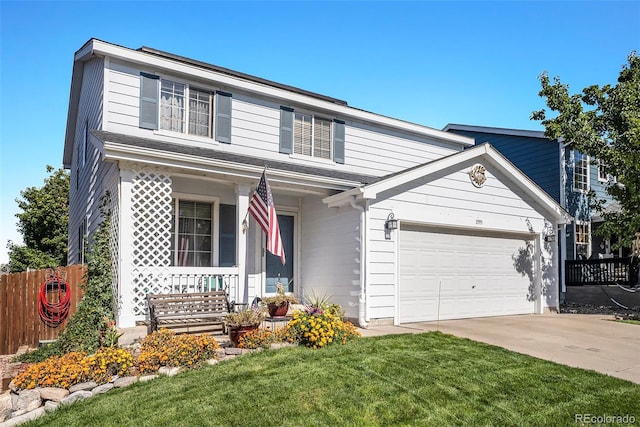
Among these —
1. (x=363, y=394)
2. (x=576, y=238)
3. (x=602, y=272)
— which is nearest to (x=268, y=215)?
(x=363, y=394)

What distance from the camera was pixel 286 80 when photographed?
513 inches

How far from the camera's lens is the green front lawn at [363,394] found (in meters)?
4.23

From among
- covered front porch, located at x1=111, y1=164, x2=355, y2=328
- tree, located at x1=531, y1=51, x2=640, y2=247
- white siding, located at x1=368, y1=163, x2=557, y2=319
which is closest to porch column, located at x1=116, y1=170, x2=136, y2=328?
covered front porch, located at x1=111, y1=164, x2=355, y2=328

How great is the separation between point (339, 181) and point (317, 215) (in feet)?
3.64

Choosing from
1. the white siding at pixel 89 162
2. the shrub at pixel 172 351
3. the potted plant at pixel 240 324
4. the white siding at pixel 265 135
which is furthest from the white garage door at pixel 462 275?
the white siding at pixel 89 162

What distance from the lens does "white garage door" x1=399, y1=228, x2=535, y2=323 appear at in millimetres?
9984

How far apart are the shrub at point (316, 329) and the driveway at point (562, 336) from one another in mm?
1397

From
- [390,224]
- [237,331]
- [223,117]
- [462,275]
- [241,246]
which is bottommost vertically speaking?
[237,331]

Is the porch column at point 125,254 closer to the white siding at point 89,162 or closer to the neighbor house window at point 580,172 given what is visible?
the white siding at point 89,162

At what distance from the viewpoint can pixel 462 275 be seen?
1077 cm

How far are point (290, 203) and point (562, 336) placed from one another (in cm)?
662

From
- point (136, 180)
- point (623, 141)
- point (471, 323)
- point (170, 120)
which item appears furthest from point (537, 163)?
point (136, 180)

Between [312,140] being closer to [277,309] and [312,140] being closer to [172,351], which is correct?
[277,309]

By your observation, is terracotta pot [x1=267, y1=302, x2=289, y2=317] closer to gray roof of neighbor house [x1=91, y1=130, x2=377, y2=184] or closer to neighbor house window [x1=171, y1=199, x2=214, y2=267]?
neighbor house window [x1=171, y1=199, x2=214, y2=267]
